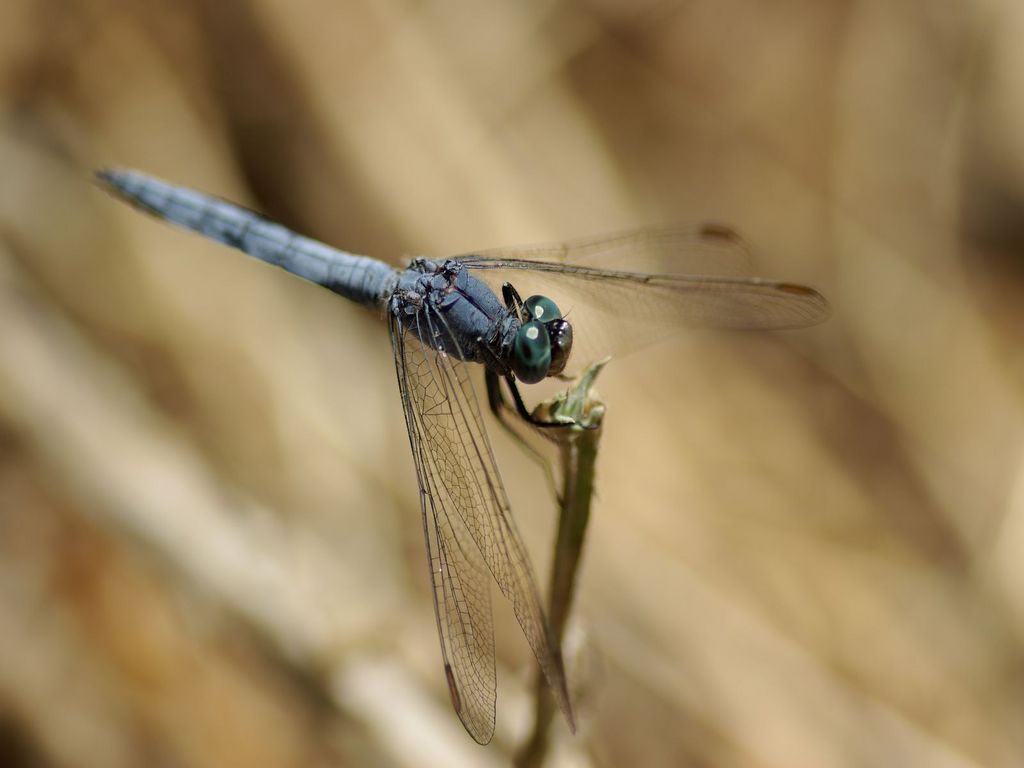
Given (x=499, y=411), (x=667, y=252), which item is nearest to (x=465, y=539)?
(x=499, y=411)

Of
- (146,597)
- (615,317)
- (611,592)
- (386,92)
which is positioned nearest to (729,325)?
(615,317)

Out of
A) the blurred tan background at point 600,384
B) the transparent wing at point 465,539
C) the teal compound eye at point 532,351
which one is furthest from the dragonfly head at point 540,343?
the blurred tan background at point 600,384

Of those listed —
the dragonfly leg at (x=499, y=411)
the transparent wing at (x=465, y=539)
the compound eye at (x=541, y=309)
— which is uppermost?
the compound eye at (x=541, y=309)

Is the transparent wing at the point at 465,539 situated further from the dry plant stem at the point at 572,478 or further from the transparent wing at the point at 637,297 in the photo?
the transparent wing at the point at 637,297

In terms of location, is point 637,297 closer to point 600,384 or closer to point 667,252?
point 667,252

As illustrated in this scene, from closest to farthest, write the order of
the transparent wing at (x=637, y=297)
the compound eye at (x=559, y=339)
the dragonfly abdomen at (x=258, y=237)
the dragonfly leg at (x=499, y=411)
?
the dragonfly leg at (x=499, y=411) < the compound eye at (x=559, y=339) < the transparent wing at (x=637, y=297) < the dragonfly abdomen at (x=258, y=237)

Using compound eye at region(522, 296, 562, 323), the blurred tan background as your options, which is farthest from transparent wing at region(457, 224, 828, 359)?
the blurred tan background
